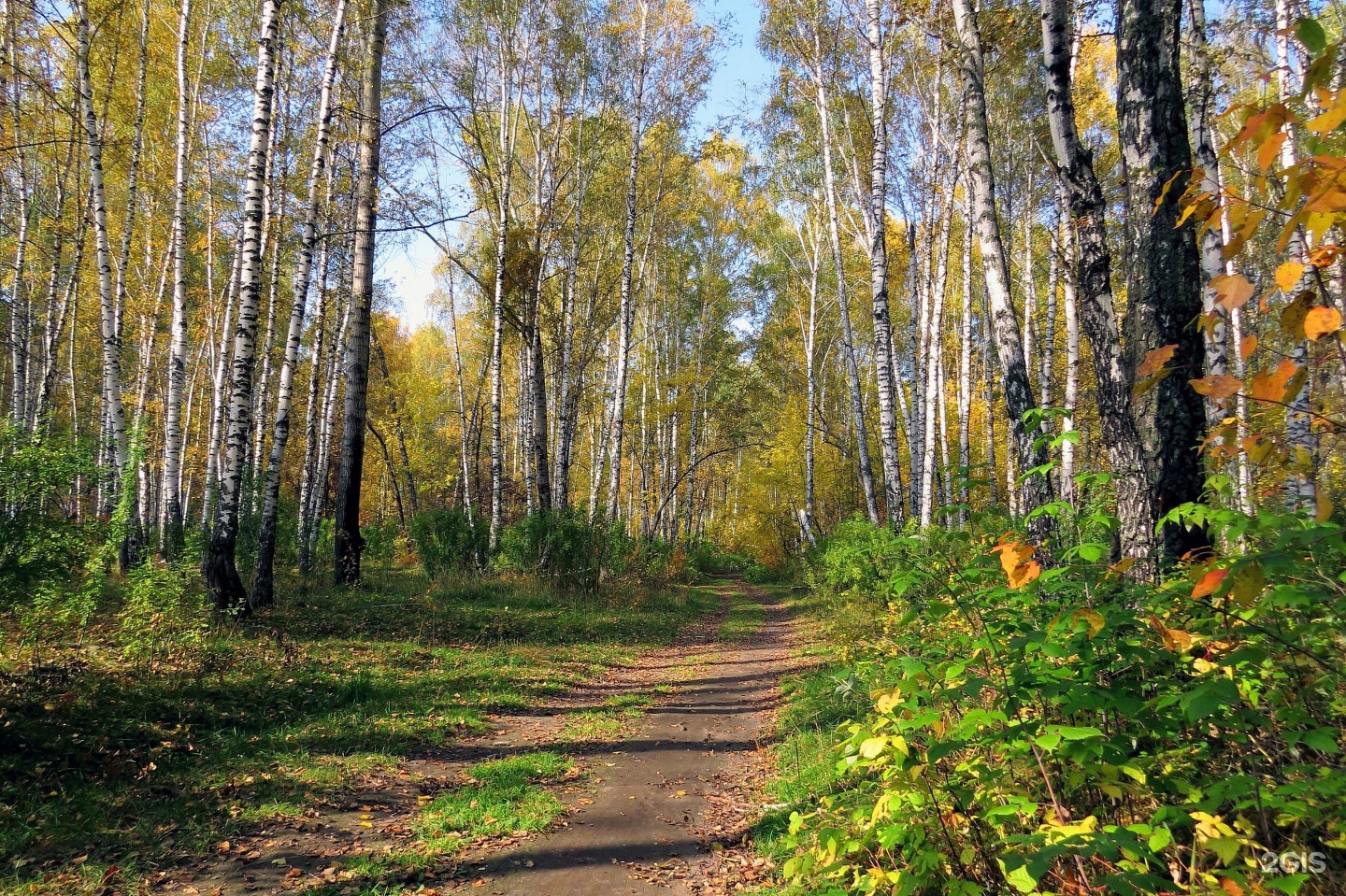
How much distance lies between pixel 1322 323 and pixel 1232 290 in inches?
7.7

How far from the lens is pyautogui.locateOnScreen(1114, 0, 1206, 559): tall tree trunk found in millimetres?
A: 4008

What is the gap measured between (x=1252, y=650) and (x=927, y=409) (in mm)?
12547

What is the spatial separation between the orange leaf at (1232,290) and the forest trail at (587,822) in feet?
13.0

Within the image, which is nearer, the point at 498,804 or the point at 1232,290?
the point at 1232,290

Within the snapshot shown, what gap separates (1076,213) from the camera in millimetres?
4973

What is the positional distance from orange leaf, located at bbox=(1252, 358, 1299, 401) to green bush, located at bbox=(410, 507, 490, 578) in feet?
46.9

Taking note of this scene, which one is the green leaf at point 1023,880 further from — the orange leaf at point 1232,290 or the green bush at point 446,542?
the green bush at point 446,542

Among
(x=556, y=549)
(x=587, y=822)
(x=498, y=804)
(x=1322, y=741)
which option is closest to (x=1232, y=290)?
(x=1322, y=741)

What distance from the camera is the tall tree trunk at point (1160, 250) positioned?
4.01m

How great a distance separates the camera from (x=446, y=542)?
46.6 feet

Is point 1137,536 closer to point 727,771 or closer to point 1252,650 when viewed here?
point 1252,650

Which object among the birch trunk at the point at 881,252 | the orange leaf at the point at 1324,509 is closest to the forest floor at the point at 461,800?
the orange leaf at the point at 1324,509
